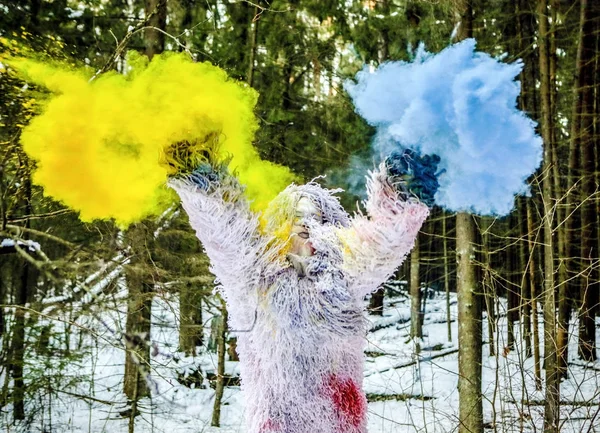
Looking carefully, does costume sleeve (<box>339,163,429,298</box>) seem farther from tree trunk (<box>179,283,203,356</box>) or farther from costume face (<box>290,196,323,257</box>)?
tree trunk (<box>179,283,203,356</box>)

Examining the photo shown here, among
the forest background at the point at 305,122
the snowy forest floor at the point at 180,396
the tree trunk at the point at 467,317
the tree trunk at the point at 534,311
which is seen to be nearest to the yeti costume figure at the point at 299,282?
the tree trunk at the point at 534,311

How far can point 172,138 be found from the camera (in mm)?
1971

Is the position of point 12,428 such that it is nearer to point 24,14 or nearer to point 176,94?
point 24,14

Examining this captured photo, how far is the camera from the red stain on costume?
215 centimetres

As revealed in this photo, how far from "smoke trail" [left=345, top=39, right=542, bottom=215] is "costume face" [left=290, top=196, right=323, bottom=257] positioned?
41cm

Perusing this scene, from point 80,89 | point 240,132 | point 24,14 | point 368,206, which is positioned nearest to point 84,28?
point 24,14

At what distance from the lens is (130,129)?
2.01 meters

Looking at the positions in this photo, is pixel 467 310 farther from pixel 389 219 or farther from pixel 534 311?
pixel 389 219

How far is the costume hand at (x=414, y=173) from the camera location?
196cm

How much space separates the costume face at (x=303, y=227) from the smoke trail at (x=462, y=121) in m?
0.41

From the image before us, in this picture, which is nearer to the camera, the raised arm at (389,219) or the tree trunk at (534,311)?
the raised arm at (389,219)

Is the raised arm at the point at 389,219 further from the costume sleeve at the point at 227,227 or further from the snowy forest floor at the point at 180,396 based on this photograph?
the snowy forest floor at the point at 180,396

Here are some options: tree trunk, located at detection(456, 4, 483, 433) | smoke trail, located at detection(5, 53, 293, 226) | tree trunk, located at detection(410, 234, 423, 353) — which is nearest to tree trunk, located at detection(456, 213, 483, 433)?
tree trunk, located at detection(456, 4, 483, 433)

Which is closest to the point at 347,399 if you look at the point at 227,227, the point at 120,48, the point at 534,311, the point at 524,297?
the point at 227,227
